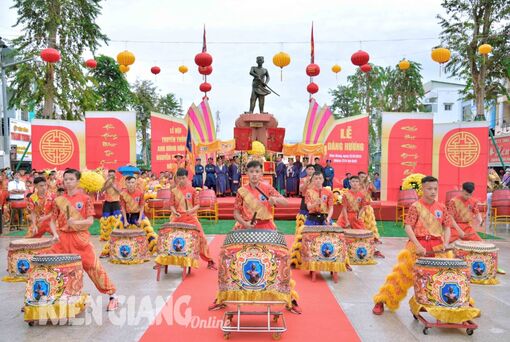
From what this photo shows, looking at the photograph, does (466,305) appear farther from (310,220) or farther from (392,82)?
(392,82)

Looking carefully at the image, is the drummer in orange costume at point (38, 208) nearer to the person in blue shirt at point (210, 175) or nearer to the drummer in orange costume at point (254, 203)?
the drummer in orange costume at point (254, 203)

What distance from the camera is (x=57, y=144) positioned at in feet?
40.4

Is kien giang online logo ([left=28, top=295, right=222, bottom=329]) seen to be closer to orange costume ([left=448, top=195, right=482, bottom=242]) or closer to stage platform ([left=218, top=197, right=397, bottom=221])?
orange costume ([left=448, top=195, right=482, bottom=242])

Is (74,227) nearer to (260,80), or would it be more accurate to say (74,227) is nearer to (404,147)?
(404,147)

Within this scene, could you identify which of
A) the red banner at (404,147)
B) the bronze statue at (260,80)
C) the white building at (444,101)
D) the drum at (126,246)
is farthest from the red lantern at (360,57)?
the white building at (444,101)

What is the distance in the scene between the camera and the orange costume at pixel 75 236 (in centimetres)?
452

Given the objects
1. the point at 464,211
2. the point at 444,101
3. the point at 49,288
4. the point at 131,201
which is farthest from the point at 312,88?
the point at 444,101

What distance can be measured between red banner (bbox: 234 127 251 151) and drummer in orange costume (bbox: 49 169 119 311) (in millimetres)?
10372

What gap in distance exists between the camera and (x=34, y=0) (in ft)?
59.5

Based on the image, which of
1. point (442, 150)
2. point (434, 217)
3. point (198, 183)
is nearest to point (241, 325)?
point (434, 217)

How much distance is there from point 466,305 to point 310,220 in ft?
8.90

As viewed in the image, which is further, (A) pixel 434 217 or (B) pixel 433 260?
(A) pixel 434 217

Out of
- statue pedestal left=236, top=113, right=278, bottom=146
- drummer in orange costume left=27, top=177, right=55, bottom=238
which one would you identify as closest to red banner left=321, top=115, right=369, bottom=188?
statue pedestal left=236, top=113, right=278, bottom=146

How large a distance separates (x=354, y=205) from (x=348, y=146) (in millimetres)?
6213
